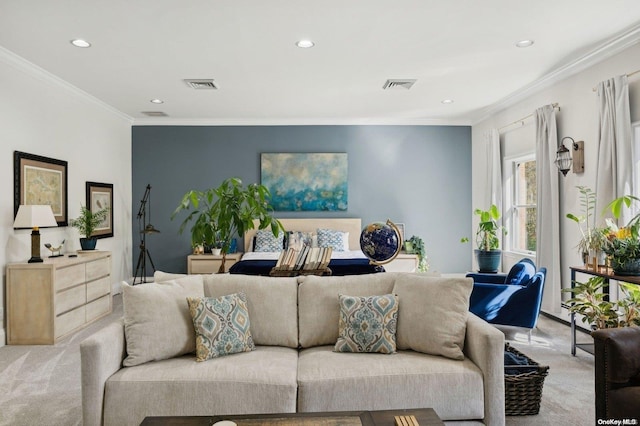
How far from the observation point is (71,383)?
130 inches

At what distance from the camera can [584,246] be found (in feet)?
12.4

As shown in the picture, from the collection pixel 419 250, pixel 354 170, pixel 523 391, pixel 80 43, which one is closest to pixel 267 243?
pixel 354 170

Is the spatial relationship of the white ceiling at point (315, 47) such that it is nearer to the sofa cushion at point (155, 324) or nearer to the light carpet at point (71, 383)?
the sofa cushion at point (155, 324)

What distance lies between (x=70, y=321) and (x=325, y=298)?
322 centimetres

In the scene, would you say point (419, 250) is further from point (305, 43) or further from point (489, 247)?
point (305, 43)

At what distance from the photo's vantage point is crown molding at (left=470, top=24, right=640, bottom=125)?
3816mm

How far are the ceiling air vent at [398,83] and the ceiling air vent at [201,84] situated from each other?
206cm

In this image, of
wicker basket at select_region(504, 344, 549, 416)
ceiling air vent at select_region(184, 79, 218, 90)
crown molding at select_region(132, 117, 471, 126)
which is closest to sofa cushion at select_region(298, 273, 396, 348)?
wicker basket at select_region(504, 344, 549, 416)

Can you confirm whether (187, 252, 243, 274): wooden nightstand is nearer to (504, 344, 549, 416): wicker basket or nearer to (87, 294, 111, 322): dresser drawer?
(87, 294, 111, 322): dresser drawer

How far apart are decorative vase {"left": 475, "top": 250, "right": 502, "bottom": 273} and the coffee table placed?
15.2 ft

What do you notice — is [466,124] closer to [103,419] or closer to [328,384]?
[328,384]

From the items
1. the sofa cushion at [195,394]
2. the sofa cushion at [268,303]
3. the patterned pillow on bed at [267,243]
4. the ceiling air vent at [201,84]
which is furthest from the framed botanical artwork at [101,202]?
the sofa cushion at [195,394]

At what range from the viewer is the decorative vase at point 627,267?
131 inches

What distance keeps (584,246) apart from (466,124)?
4.18 m
